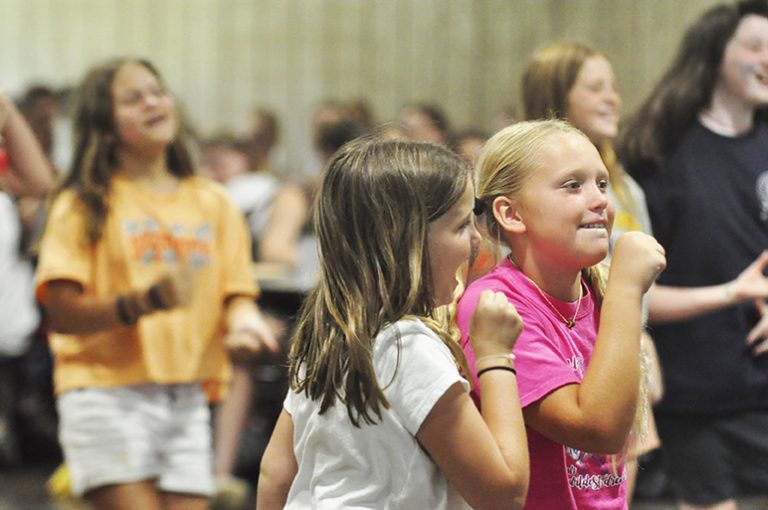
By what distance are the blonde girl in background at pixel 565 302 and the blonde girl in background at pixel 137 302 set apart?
130 cm

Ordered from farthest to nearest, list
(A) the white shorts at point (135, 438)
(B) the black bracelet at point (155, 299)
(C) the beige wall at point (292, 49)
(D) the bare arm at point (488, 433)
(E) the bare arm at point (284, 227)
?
(C) the beige wall at point (292, 49), (E) the bare arm at point (284, 227), (A) the white shorts at point (135, 438), (B) the black bracelet at point (155, 299), (D) the bare arm at point (488, 433)

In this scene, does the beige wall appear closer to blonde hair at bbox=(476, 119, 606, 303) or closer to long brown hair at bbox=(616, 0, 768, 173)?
long brown hair at bbox=(616, 0, 768, 173)

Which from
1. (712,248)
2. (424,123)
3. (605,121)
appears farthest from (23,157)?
(424,123)

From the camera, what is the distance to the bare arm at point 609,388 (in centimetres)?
208

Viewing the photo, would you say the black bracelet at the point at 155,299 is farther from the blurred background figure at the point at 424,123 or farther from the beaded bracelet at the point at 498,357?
the blurred background figure at the point at 424,123

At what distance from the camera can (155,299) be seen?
3.34 meters

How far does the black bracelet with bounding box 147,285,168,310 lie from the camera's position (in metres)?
3.33

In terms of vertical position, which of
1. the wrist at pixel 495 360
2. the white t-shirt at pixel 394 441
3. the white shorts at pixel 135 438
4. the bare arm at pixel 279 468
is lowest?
the white shorts at pixel 135 438

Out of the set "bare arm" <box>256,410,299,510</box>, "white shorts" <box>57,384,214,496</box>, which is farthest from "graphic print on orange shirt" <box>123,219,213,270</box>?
"bare arm" <box>256,410,299,510</box>

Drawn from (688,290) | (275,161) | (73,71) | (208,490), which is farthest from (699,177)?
(73,71)

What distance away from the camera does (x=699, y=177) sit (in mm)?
3574

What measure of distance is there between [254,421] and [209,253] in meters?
2.75

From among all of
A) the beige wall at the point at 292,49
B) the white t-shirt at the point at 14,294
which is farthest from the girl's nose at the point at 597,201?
the beige wall at the point at 292,49

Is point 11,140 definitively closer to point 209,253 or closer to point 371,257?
point 209,253
